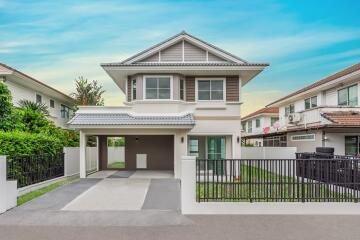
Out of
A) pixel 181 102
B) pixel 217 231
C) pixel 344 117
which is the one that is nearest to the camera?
pixel 217 231

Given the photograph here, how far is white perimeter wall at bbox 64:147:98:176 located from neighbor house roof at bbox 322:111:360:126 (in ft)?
45.9

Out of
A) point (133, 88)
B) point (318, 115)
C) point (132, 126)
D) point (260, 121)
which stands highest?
point (133, 88)

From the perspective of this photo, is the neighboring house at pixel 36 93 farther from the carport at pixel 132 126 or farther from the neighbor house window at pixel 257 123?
the neighbor house window at pixel 257 123

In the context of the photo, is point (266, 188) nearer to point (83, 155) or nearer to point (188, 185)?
point (188, 185)

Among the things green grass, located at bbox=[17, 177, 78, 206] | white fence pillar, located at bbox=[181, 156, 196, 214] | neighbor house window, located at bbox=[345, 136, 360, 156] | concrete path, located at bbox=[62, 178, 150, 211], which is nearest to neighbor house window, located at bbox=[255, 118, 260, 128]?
neighbor house window, located at bbox=[345, 136, 360, 156]

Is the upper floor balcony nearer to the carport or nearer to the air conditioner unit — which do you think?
the air conditioner unit

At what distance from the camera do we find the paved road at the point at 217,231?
6.47m

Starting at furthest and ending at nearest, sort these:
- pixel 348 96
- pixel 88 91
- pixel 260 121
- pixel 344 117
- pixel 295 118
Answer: pixel 260 121 → pixel 88 91 → pixel 295 118 → pixel 348 96 → pixel 344 117

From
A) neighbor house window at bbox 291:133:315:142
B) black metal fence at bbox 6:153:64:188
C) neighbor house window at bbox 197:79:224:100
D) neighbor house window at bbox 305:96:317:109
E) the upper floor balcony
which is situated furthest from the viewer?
neighbor house window at bbox 305:96:317:109

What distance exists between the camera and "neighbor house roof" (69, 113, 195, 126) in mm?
14749

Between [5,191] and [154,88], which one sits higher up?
[154,88]

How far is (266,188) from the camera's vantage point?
28.6 feet

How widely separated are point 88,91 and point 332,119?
26.8 m

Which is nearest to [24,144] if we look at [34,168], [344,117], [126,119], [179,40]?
[34,168]
